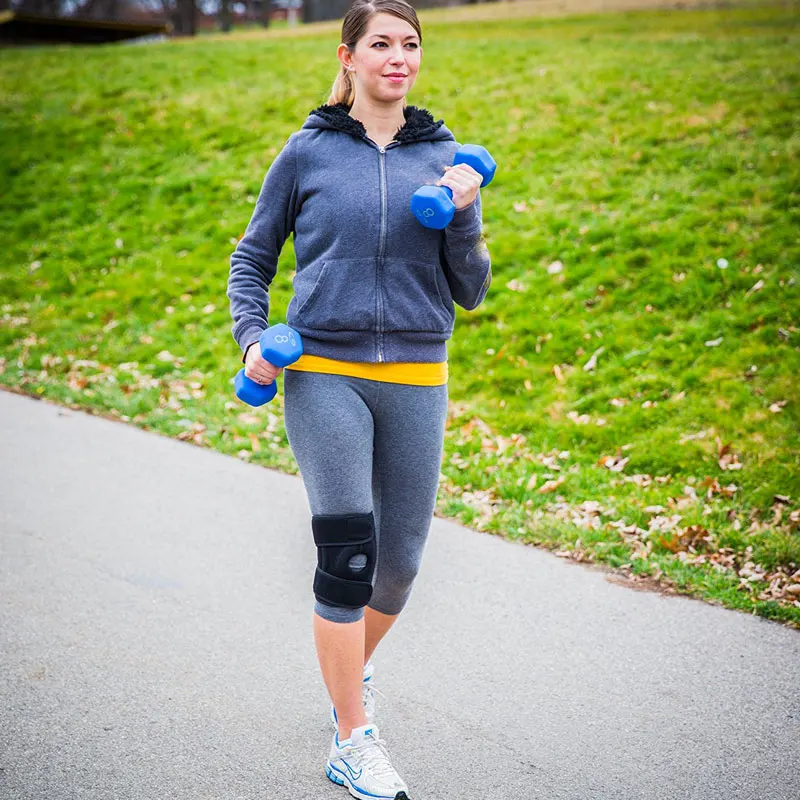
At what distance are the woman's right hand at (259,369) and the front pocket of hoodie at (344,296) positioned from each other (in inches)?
7.6

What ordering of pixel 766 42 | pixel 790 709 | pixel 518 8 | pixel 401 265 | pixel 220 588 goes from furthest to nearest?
pixel 518 8
pixel 766 42
pixel 220 588
pixel 790 709
pixel 401 265

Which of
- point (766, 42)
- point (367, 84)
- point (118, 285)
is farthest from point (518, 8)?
point (367, 84)

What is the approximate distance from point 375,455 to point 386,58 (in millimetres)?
1208

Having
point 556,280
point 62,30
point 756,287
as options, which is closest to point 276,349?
point 756,287

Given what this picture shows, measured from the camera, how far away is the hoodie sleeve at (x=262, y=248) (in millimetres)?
2822

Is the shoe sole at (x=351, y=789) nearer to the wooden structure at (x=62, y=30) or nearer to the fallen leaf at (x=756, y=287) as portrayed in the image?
the fallen leaf at (x=756, y=287)

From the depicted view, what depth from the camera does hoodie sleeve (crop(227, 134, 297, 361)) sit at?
9.26ft

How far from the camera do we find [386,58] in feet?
8.97

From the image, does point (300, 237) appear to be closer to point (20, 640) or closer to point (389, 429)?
point (389, 429)

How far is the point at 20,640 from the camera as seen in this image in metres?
3.75

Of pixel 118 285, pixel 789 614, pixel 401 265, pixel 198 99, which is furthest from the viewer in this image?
pixel 198 99

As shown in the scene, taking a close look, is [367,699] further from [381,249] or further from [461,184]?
[461,184]

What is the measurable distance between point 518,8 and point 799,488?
19.3 metres

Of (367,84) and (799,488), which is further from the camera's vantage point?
(799,488)
